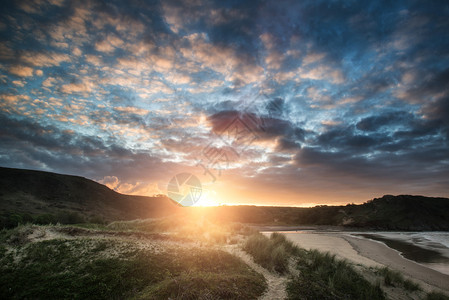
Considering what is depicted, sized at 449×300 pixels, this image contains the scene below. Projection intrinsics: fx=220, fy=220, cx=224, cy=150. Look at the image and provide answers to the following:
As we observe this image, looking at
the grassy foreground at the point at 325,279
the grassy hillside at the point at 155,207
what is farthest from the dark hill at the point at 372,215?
the grassy foreground at the point at 325,279

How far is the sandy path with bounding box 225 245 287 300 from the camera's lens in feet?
30.9

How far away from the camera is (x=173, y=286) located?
29.6 feet

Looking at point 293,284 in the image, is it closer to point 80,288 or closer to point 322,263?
Result: point 322,263

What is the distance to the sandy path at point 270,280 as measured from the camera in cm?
943

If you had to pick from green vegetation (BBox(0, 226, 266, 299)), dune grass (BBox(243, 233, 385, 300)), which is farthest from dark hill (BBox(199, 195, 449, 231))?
green vegetation (BBox(0, 226, 266, 299))

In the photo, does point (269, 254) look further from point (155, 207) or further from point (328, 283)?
point (155, 207)

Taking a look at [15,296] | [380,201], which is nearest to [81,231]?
[15,296]

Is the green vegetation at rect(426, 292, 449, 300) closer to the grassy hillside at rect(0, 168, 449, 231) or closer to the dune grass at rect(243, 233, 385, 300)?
the dune grass at rect(243, 233, 385, 300)

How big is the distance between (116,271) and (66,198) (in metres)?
69.4

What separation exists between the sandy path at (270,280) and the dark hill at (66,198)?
1656 inches

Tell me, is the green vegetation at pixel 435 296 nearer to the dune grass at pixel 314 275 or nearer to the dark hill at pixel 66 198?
the dune grass at pixel 314 275

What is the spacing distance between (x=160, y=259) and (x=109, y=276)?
2.62 metres

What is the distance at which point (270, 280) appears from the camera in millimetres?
11086

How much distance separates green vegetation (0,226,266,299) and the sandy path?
377mm
